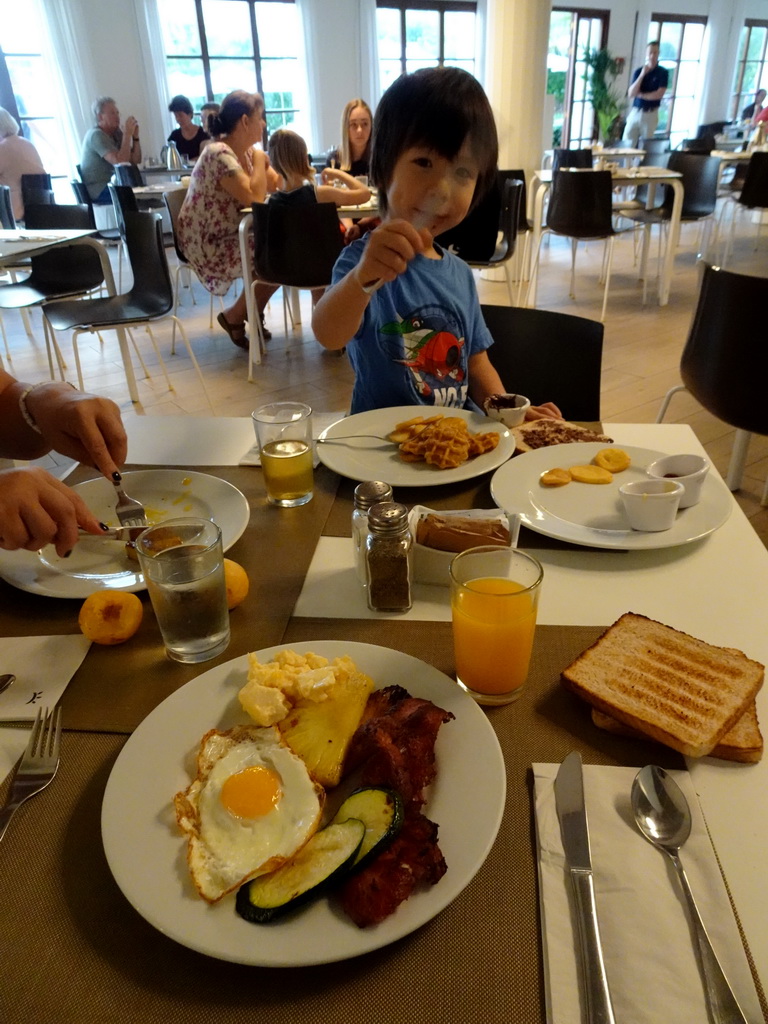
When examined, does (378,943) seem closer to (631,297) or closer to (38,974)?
(38,974)

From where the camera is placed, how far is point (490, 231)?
4.12m

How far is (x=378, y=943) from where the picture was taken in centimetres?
43

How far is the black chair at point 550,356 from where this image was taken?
5.35 feet

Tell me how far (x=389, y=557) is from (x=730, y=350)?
173cm

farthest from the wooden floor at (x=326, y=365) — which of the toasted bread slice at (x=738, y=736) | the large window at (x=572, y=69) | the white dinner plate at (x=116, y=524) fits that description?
the large window at (x=572, y=69)

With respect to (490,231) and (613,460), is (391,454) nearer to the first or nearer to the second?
(613,460)

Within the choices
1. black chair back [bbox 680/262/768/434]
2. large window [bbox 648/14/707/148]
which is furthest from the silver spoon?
large window [bbox 648/14/707/148]

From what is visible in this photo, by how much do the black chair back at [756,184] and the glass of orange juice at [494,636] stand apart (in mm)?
5652

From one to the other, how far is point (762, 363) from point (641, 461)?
119 centimetres

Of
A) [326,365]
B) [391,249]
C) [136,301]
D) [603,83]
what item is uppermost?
[603,83]

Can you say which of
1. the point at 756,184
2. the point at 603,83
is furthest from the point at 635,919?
the point at 603,83

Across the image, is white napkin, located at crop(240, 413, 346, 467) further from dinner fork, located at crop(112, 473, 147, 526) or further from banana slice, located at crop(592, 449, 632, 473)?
banana slice, located at crop(592, 449, 632, 473)

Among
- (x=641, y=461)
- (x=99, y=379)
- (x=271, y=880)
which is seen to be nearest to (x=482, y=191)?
(x=641, y=461)

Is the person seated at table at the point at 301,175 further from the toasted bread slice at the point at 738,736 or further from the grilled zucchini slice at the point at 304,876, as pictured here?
the grilled zucchini slice at the point at 304,876
